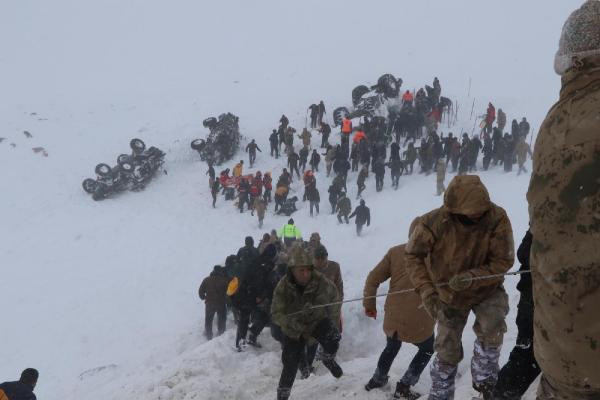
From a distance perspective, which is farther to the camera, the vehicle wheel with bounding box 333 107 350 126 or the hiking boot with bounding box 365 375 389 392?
the vehicle wheel with bounding box 333 107 350 126

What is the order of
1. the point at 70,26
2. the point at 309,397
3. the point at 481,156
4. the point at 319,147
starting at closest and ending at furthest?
the point at 309,397 → the point at 481,156 → the point at 319,147 → the point at 70,26

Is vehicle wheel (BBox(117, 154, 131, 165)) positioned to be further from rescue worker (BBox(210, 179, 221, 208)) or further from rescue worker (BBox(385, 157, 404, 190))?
rescue worker (BBox(385, 157, 404, 190))

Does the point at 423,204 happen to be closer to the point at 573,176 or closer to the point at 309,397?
the point at 309,397

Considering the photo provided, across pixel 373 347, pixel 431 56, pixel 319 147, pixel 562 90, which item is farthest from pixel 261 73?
pixel 562 90

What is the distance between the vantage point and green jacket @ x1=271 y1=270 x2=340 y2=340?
168 inches

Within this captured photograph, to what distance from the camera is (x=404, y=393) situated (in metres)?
4.11

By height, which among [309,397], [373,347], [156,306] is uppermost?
[309,397]

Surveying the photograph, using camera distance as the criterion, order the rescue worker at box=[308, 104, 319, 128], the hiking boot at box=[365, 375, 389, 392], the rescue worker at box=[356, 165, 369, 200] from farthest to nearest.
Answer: the rescue worker at box=[308, 104, 319, 128] < the rescue worker at box=[356, 165, 369, 200] < the hiking boot at box=[365, 375, 389, 392]

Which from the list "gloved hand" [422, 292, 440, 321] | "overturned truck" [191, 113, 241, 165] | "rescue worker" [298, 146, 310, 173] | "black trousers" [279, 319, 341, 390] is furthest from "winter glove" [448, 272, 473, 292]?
"overturned truck" [191, 113, 241, 165]

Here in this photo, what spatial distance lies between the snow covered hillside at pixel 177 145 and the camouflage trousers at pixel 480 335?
103 cm

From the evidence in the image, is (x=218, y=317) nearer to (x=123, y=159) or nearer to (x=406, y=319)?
(x=406, y=319)

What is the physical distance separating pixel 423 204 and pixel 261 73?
20.9m

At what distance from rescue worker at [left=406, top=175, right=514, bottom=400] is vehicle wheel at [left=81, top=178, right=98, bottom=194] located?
18639 millimetres

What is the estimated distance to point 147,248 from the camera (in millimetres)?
15375
